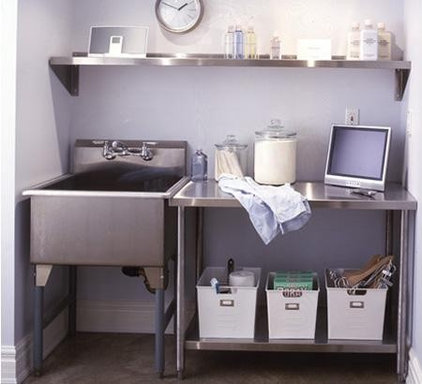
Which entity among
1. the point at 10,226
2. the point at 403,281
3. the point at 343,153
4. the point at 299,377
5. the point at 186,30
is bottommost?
the point at 299,377

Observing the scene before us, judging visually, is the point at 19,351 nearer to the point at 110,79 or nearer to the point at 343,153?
the point at 110,79

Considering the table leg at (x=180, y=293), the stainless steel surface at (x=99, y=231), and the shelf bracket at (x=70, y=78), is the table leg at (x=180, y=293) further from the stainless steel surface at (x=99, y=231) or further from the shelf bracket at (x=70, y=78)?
the shelf bracket at (x=70, y=78)

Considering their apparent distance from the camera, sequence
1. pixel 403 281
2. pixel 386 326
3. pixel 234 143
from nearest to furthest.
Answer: pixel 403 281
pixel 386 326
pixel 234 143

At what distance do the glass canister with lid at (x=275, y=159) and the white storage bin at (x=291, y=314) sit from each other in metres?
0.54

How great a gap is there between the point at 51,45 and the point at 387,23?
1.56 meters

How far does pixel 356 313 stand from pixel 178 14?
1.63m

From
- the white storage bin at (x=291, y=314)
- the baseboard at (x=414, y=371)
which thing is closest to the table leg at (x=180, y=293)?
the white storage bin at (x=291, y=314)

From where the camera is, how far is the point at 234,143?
361 cm

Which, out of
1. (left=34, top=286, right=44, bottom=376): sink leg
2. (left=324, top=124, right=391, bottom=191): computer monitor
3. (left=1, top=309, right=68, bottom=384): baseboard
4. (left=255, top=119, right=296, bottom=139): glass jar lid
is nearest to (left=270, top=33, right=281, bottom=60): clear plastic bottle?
(left=255, top=119, right=296, bottom=139): glass jar lid

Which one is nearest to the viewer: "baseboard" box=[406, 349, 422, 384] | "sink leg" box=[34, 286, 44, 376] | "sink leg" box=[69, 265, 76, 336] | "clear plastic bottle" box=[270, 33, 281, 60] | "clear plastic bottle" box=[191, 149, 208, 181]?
"baseboard" box=[406, 349, 422, 384]

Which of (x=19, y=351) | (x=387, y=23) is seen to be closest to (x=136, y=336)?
(x=19, y=351)

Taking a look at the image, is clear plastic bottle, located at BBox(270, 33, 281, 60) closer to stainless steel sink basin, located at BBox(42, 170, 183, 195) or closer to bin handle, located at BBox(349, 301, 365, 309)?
stainless steel sink basin, located at BBox(42, 170, 183, 195)

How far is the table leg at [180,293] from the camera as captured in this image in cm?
308

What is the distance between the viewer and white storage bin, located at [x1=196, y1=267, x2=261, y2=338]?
317cm
